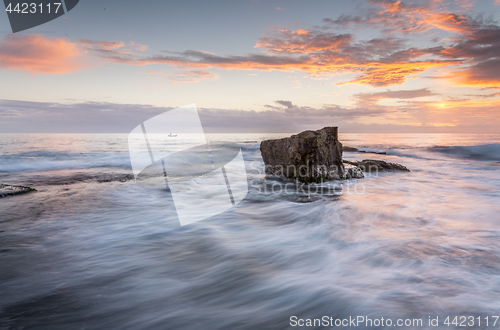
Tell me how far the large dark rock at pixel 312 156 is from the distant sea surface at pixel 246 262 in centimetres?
164

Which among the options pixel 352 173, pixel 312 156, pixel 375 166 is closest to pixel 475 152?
pixel 375 166

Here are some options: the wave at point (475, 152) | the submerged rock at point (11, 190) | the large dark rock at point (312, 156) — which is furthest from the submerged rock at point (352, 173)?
the wave at point (475, 152)

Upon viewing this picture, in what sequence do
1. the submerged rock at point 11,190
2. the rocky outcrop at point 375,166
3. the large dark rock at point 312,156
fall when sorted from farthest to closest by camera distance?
the rocky outcrop at point 375,166
the large dark rock at point 312,156
the submerged rock at point 11,190

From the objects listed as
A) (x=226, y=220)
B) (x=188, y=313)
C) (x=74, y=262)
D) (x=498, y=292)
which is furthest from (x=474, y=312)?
(x=74, y=262)

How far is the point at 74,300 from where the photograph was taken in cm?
247

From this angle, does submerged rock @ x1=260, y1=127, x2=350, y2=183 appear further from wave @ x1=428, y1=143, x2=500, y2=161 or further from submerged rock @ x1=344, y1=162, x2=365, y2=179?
wave @ x1=428, y1=143, x2=500, y2=161

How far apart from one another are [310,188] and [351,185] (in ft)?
4.84

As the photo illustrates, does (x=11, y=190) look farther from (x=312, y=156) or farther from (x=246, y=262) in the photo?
(x=312, y=156)

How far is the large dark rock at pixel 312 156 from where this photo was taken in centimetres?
796

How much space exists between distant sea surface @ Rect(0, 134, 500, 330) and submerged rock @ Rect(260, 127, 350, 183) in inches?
64.3

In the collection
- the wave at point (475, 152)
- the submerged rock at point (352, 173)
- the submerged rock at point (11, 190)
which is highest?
the submerged rock at point (11, 190)

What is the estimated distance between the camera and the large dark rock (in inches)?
313

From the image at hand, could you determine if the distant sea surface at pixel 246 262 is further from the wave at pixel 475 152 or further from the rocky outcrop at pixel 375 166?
the wave at pixel 475 152

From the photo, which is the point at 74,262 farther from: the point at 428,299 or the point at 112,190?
the point at 112,190
